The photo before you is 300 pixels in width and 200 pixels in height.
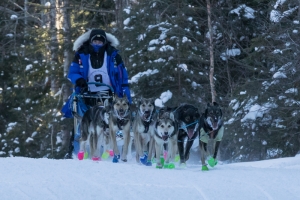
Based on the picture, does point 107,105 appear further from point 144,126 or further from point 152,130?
point 152,130

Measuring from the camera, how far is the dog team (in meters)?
9.87

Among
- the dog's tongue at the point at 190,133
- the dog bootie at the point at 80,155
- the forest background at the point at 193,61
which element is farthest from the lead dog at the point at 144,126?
the forest background at the point at 193,61

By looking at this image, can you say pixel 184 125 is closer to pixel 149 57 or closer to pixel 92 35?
pixel 92 35

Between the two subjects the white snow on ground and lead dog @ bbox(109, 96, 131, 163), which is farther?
lead dog @ bbox(109, 96, 131, 163)

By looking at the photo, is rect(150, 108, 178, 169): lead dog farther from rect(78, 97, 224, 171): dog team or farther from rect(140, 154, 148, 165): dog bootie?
rect(140, 154, 148, 165): dog bootie

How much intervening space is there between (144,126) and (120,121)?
14.4 inches

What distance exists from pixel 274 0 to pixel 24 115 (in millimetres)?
15195

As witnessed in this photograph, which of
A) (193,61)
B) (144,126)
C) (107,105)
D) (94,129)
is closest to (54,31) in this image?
(193,61)

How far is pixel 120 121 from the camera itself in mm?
10602

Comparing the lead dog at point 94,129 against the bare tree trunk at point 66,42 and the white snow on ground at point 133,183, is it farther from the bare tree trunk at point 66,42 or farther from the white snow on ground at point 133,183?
the bare tree trunk at point 66,42

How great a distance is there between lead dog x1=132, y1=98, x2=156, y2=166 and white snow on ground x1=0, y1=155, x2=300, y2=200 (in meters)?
1.15

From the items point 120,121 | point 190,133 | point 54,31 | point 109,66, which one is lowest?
point 190,133

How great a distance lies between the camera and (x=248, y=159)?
663 inches

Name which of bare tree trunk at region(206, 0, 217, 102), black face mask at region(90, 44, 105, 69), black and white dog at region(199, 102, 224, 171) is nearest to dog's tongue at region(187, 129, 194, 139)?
black and white dog at region(199, 102, 224, 171)
